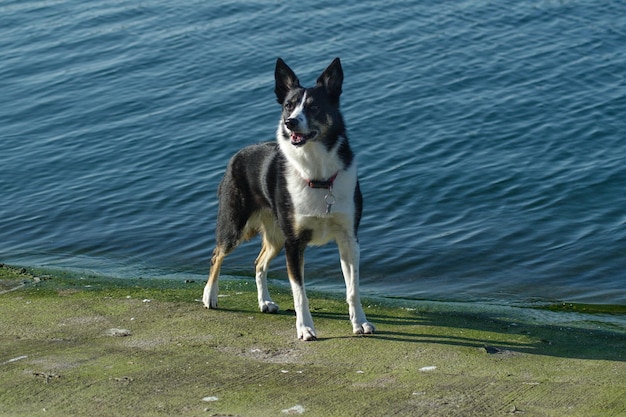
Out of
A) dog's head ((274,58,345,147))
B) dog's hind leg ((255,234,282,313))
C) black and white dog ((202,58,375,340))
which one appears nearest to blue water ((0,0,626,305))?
dog's hind leg ((255,234,282,313))

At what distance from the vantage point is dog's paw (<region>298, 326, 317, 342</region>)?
23.5 feet

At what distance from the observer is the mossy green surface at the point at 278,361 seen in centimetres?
581

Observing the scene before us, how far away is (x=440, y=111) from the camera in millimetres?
15273

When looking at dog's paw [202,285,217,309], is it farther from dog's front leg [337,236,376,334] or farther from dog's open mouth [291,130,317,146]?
dog's open mouth [291,130,317,146]

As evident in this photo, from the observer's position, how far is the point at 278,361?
667cm

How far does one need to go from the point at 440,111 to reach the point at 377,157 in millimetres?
1939

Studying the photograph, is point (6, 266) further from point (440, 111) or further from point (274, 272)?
point (440, 111)

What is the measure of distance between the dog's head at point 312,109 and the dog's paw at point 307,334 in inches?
49.2

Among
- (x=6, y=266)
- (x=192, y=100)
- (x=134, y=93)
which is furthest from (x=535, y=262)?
(x=134, y=93)

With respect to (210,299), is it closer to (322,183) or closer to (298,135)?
(322,183)

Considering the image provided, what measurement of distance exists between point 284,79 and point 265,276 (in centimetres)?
159

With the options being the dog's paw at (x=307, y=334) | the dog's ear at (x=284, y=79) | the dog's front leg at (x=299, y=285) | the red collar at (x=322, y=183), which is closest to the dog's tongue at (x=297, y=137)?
the red collar at (x=322, y=183)

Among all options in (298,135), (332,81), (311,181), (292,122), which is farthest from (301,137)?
(332,81)

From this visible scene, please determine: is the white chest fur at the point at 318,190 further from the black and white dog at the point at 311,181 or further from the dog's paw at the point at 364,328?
the dog's paw at the point at 364,328
